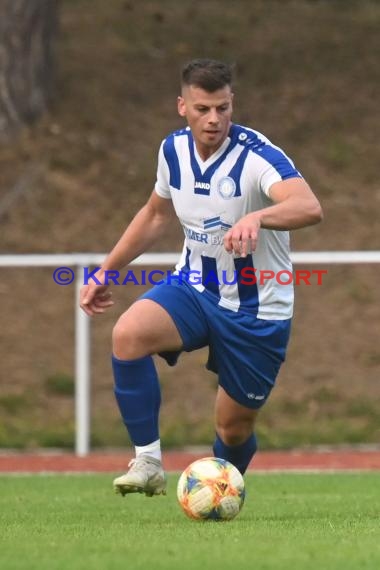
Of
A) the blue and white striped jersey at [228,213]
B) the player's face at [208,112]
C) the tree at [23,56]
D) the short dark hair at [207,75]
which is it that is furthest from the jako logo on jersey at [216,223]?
the tree at [23,56]

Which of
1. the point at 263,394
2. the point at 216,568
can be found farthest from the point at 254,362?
the point at 216,568

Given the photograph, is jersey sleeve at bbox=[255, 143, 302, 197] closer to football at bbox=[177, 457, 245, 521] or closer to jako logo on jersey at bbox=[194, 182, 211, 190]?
jako logo on jersey at bbox=[194, 182, 211, 190]

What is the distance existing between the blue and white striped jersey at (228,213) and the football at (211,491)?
98 centimetres

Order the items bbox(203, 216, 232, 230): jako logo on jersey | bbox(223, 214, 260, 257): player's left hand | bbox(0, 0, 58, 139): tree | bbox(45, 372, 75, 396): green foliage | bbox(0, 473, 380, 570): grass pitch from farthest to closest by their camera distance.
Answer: bbox(0, 0, 58, 139): tree < bbox(45, 372, 75, 396): green foliage < bbox(203, 216, 232, 230): jako logo on jersey < bbox(223, 214, 260, 257): player's left hand < bbox(0, 473, 380, 570): grass pitch

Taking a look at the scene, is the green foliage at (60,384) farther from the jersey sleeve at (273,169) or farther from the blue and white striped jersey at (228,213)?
the jersey sleeve at (273,169)

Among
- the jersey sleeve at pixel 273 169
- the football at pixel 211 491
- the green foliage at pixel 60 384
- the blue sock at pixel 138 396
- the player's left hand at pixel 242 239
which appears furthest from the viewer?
the green foliage at pixel 60 384

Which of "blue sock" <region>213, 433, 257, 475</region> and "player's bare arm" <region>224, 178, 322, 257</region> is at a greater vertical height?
"player's bare arm" <region>224, 178, 322, 257</region>

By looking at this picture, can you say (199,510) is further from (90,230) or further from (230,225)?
(90,230)

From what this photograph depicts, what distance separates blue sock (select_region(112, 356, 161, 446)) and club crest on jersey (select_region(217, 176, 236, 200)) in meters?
0.91

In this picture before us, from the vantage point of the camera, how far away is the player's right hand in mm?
7574

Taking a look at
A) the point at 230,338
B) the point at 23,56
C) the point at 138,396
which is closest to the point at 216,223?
the point at 230,338

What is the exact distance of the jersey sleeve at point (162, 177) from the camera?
7582 millimetres

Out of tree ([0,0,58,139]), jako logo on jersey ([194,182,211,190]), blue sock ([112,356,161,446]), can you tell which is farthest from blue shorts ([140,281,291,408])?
tree ([0,0,58,139])

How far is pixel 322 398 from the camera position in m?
14.4
